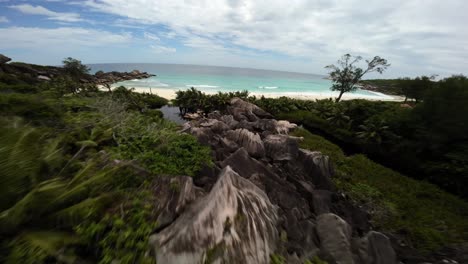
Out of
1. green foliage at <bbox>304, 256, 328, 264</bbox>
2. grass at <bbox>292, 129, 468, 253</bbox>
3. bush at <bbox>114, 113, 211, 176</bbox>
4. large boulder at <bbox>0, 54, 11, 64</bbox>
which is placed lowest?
grass at <bbox>292, 129, 468, 253</bbox>

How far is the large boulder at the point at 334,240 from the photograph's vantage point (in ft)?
17.5

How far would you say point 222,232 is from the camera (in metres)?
3.91

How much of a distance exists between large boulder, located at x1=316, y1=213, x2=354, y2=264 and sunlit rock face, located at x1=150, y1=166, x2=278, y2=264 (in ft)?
5.96

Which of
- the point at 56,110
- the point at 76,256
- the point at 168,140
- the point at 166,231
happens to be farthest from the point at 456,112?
the point at 56,110

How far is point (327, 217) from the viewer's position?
6.23m

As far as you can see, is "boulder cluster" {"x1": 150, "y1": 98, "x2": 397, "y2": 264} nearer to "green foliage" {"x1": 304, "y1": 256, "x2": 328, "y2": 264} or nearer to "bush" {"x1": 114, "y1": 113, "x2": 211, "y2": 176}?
"green foliage" {"x1": 304, "y1": 256, "x2": 328, "y2": 264}

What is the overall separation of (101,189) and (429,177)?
19.9 metres

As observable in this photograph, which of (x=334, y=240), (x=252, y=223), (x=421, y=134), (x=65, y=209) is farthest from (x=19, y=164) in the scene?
(x=421, y=134)

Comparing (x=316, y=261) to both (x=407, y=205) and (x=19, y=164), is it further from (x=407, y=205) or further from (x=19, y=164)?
(x=407, y=205)

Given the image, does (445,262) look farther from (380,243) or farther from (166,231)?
(166,231)

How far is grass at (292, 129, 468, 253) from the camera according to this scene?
902cm

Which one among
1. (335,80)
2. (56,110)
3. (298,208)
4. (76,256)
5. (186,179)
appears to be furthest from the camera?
(335,80)

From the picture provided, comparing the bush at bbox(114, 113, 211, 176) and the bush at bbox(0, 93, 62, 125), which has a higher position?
the bush at bbox(0, 93, 62, 125)

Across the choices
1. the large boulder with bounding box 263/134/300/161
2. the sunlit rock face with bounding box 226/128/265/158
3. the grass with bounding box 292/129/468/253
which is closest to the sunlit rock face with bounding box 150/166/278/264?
the grass with bounding box 292/129/468/253
